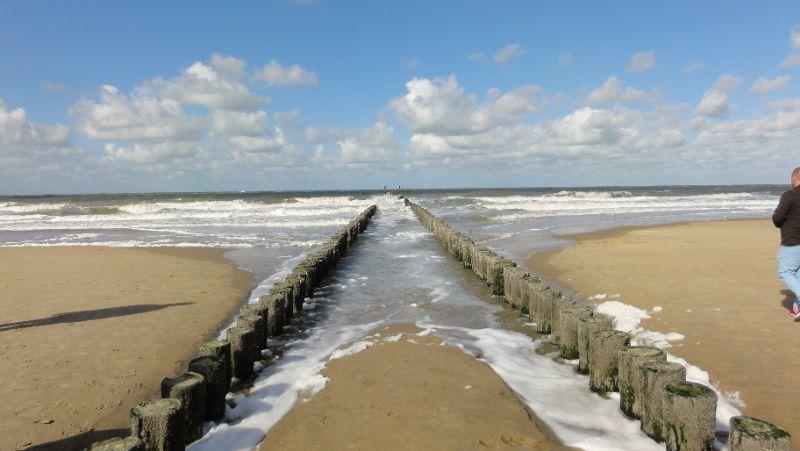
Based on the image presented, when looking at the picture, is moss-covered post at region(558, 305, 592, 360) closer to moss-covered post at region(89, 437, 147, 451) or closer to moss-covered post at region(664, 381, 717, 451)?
moss-covered post at region(664, 381, 717, 451)

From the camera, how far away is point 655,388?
13.0 ft

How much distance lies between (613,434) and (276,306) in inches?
185

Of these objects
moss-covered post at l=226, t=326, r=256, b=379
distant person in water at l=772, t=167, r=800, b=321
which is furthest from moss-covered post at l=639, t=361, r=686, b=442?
moss-covered post at l=226, t=326, r=256, b=379

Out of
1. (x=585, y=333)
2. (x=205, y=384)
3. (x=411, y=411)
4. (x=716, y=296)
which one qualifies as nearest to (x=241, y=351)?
(x=205, y=384)

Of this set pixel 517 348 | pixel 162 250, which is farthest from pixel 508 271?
pixel 162 250

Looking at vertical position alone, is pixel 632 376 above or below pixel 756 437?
below

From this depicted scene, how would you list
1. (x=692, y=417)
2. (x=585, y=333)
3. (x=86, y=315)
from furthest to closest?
(x=86, y=315) → (x=585, y=333) → (x=692, y=417)

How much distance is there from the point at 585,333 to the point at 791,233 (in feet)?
10.6

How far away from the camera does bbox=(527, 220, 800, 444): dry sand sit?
16.1 feet

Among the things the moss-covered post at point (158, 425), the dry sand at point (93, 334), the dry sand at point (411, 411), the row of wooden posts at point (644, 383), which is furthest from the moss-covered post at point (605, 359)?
the dry sand at point (93, 334)

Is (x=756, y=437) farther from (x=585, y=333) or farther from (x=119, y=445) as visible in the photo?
(x=119, y=445)

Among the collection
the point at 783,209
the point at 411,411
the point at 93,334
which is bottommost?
the point at 411,411

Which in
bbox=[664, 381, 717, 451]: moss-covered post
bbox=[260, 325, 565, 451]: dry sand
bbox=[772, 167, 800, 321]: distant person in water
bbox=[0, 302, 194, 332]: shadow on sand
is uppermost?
bbox=[772, 167, 800, 321]: distant person in water

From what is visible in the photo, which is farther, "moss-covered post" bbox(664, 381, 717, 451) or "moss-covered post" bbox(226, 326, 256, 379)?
"moss-covered post" bbox(226, 326, 256, 379)
